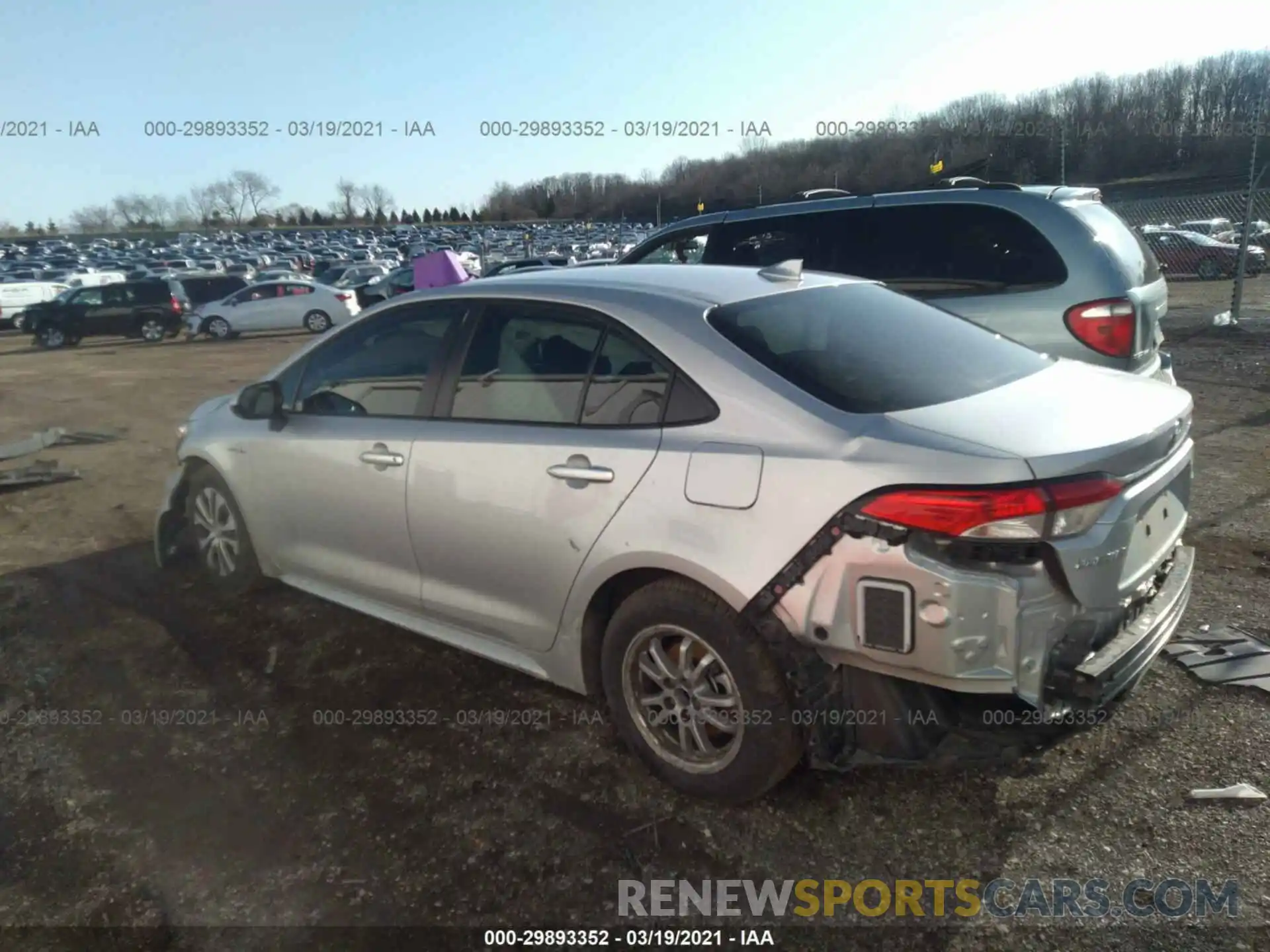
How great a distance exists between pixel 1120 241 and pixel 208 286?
998 inches

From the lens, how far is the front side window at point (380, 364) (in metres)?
3.73

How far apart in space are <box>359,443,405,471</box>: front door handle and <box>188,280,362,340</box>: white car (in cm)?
2111

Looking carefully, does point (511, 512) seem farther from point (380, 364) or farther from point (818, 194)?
point (818, 194)

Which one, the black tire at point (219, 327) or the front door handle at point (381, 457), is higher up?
the front door handle at point (381, 457)

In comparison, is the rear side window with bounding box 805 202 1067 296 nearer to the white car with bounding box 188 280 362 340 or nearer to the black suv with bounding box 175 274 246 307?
the white car with bounding box 188 280 362 340

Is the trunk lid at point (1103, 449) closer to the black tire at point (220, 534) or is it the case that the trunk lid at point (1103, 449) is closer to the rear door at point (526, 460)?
the rear door at point (526, 460)

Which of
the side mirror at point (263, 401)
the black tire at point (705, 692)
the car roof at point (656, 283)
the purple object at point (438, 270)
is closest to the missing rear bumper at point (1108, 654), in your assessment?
the black tire at point (705, 692)

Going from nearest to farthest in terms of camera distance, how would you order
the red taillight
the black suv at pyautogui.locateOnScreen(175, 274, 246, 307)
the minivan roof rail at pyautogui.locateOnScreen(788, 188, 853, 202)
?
the red taillight < the minivan roof rail at pyautogui.locateOnScreen(788, 188, 853, 202) < the black suv at pyautogui.locateOnScreen(175, 274, 246, 307)

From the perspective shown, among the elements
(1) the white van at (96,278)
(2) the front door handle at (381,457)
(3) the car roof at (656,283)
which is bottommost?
(1) the white van at (96,278)

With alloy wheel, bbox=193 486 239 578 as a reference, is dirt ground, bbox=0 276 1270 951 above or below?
below

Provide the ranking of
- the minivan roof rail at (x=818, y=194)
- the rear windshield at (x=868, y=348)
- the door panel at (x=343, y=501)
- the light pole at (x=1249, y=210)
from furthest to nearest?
1. the light pole at (x=1249, y=210)
2. the minivan roof rail at (x=818, y=194)
3. the door panel at (x=343, y=501)
4. the rear windshield at (x=868, y=348)

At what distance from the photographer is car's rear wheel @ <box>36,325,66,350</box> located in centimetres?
2312

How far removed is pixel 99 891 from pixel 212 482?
245cm

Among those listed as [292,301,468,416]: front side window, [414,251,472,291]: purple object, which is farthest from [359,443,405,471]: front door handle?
[414,251,472,291]: purple object
